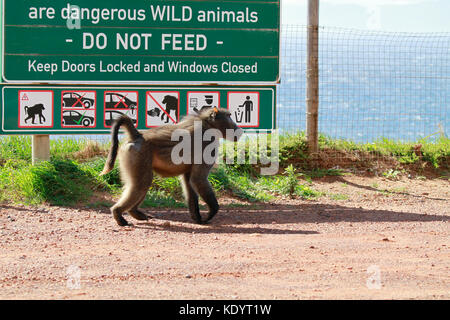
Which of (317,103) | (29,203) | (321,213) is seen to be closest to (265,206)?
(321,213)

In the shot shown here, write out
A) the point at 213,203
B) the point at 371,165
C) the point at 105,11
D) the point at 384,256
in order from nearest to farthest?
the point at 384,256 < the point at 213,203 < the point at 105,11 < the point at 371,165

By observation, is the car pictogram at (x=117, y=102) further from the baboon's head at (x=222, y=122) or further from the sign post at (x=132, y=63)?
the baboon's head at (x=222, y=122)

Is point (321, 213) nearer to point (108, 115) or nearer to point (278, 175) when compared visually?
point (278, 175)

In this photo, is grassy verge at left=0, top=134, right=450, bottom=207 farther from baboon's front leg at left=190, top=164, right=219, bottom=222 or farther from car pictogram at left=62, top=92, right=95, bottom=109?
baboon's front leg at left=190, top=164, right=219, bottom=222

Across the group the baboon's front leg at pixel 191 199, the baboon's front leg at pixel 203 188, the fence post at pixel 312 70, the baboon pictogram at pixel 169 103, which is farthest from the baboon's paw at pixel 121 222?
the fence post at pixel 312 70

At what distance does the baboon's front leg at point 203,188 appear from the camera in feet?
24.3

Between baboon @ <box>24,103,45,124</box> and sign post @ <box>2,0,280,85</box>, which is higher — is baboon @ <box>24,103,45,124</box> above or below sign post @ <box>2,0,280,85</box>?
below

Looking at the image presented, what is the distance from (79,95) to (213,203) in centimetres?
283

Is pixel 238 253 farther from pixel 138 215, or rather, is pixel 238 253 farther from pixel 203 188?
pixel 138 215

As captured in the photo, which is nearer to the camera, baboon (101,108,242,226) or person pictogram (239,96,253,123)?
baboon (101,108,242,226)

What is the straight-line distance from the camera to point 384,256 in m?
5.74

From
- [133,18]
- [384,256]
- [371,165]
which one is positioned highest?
[133,18]

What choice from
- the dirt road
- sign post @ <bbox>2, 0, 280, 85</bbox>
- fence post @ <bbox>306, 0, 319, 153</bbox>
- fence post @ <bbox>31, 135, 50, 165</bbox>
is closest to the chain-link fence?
fence post @ <bbox>306, 0, 319, 153</bbox>

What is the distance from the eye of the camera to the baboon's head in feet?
25.5
